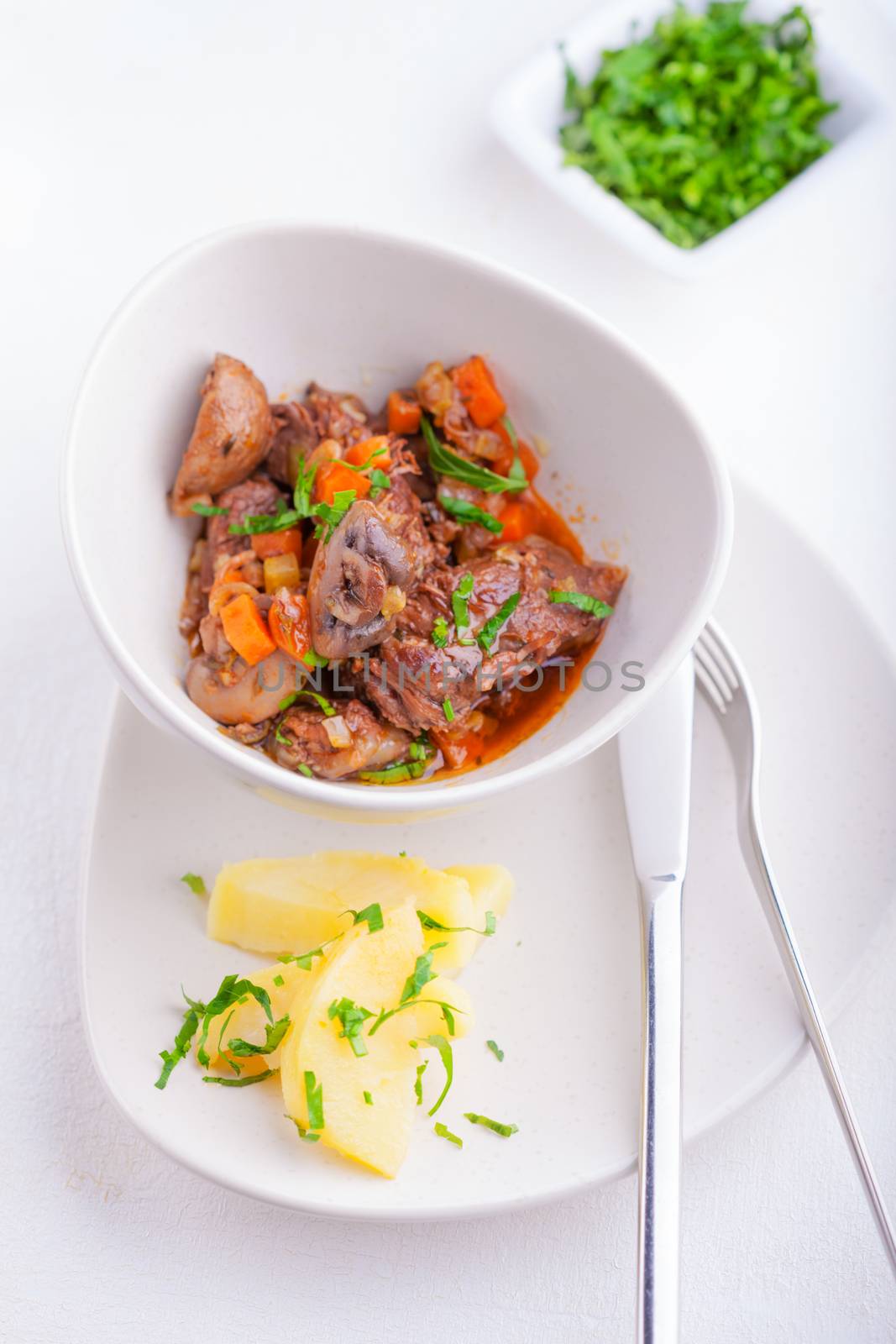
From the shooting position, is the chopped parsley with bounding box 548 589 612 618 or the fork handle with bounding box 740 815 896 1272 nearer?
the fork handle with bounding box 740 815 896 1272

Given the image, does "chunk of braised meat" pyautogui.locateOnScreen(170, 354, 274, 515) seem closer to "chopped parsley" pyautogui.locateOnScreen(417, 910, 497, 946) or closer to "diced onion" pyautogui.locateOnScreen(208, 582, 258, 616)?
"diced onion" pyautogui.locateOnScreen(208, 582, 258, 616)

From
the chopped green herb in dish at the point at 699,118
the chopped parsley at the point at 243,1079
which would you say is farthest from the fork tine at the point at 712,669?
the chopped green herb in dish at the point at 699,118

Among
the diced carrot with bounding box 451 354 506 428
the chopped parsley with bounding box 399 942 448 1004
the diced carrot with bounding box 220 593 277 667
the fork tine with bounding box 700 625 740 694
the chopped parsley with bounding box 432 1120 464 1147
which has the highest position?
the diced carrot with bounding box 451 354 506 428

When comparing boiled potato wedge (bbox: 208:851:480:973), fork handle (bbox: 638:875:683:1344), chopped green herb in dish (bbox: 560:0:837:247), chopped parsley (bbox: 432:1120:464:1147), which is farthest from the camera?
chopped green herb in dish (bbox: 560:0:837:247)

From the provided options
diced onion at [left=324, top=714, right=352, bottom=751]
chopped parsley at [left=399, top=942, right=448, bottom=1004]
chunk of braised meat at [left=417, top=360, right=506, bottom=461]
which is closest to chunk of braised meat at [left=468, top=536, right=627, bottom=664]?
chunk of braised meat at [left=417, top=360, right=506, bottom=461]

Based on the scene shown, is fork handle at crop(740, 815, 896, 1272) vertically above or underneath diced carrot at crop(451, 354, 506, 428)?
underneath

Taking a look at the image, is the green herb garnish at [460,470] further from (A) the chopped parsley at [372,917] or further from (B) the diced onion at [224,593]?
(A) the chopped parsley at [372,917]
